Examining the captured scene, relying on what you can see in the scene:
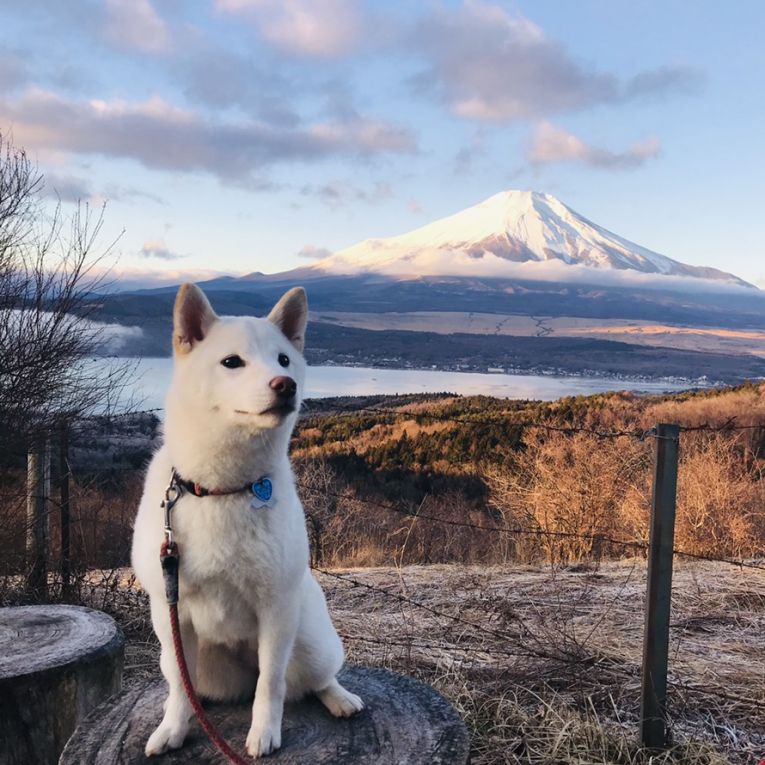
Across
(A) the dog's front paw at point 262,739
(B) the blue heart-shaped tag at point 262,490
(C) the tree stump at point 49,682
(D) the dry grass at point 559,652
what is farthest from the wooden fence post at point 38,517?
(B) the blue heart-shaped tag at point 262,490

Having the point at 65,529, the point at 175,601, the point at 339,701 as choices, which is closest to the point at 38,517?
the point at 65,529

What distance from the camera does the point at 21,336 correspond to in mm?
9320

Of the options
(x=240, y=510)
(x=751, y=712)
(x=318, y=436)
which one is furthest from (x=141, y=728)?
(x=318, y=436)

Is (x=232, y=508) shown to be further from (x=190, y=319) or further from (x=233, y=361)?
(x=190, y=319)

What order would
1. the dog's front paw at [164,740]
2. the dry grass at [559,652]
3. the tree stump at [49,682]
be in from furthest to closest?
the dry grass at [559,652]
the tree stump at [49,682]
the dog's front paw at [164,740]

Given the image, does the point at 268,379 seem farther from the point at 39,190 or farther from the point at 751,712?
the point at 39,190

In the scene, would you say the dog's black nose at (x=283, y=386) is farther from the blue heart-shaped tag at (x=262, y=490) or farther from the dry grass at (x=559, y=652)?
the dry grass at (x=559, y=652)

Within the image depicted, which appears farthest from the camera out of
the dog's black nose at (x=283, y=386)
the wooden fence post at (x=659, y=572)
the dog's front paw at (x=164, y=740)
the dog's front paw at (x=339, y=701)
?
the wooden fence post at (x=659, y=572)

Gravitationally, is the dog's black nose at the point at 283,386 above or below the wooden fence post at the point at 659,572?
above

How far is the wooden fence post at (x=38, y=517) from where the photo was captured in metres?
6.76

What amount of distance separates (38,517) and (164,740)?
4.78 metres

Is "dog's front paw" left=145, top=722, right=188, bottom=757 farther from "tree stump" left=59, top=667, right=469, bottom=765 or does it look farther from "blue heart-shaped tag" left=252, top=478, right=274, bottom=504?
"blue heart-shaped tag" left=252, top=478, right=274, bottom=504

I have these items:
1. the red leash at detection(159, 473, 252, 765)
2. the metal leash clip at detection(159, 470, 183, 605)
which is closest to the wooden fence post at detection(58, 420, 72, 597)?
the red leash at detection(159, 473, 252, 765)

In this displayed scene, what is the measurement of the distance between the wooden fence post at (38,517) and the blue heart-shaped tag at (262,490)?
17.0 feet
